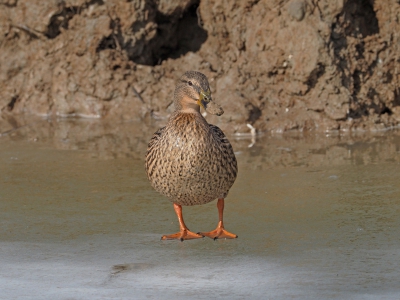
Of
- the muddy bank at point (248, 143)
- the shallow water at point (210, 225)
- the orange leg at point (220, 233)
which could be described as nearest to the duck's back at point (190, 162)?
the orange leg at point (220, 233)

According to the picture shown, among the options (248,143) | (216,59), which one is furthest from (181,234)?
(216,59)

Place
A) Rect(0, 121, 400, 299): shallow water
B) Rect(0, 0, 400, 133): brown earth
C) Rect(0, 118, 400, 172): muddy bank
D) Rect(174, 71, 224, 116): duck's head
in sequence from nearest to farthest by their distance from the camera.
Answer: Rect(0, 121, 400, 299): shallow water < Rect(174, 71, 224, 116): duck's head < Rect(0, 118, 400, 172): muddy bank < Rect(0, 0, 400, 133): brown earth

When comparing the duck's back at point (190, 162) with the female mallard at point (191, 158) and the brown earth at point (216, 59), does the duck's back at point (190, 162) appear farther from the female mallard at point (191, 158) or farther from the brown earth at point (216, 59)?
the brown earth at point (216, 59)

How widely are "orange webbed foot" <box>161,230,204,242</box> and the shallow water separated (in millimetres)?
54

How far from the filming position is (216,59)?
28.6 feet

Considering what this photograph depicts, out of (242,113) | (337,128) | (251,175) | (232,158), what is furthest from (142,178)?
(337,128)

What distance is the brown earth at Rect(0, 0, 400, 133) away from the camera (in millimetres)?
7762

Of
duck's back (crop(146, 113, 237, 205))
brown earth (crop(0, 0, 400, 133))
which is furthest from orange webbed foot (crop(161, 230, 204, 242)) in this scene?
brown earth (crop(0, 0, 400, 133))

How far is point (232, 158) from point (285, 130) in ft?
10.3

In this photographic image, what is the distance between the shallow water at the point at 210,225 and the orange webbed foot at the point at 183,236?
2.1 inches

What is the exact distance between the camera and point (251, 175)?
5.99 meters

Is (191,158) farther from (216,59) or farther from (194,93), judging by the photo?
(216,59)

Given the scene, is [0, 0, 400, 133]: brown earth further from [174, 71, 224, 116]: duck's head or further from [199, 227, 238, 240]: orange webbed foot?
[199, 227, 238, 240]: orange webbed foot

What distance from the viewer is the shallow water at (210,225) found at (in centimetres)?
360
